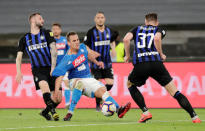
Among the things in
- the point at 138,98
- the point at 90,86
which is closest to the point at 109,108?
the point at 138,98

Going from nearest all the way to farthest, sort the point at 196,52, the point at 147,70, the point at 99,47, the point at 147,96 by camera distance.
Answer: the point at 147,70
the point at 99,47
the point at 147,96
the point at 196,52

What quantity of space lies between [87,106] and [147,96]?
1408 mm

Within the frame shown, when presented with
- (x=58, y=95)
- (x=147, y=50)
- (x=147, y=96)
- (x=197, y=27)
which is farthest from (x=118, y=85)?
(x=197, y=27)

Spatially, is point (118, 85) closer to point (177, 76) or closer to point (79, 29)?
point (177, 76)

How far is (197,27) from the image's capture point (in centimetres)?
1803

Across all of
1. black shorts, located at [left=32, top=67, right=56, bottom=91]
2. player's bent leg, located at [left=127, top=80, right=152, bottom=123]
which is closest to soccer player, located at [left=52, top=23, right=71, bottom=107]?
black shorts, located at [left=32, top=67, right=56, bottom=91]

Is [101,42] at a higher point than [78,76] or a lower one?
higher

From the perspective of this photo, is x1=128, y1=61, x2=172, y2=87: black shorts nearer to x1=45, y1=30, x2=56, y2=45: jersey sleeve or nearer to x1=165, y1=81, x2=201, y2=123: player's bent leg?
A: x1=165, y1=81, x2=201, y2=123: player's bent leg

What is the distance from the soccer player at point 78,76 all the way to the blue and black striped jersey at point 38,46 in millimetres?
Answer: 312

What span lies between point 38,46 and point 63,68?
1.94 ft

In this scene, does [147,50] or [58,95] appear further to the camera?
[58,95]

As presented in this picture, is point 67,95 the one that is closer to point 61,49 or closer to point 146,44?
point 61,49

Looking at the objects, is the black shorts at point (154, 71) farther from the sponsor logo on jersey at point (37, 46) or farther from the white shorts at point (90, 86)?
the sponsor logo on jersey at point (37, 46)

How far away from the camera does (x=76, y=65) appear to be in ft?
29.0
